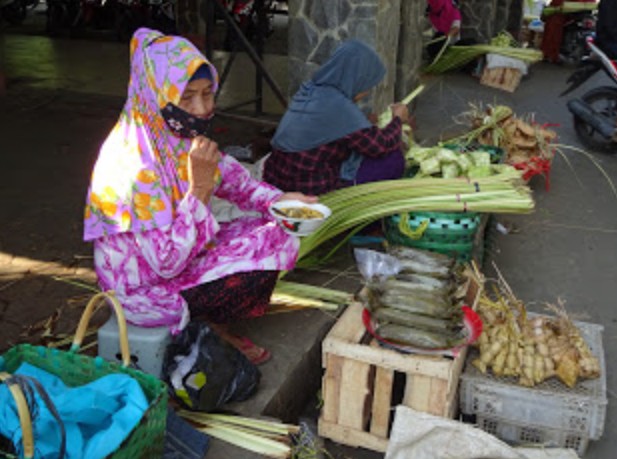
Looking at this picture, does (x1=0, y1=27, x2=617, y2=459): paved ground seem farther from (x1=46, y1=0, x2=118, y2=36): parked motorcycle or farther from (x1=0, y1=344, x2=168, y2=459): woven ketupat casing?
(x1=46, y1=0, x2=118, y2=36): parked motorcycle

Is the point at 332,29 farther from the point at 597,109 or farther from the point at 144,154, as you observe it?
the point at 144,154

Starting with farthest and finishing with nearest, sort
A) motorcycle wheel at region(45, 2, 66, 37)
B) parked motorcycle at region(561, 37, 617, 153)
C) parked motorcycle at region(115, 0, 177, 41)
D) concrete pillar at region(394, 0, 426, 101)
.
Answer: motorcycle wheel at region(45, 2, 66, 37) → parked motorcycle at region(115, 0, 177, 41) → concrete pillar at region(394, 0, 426, 101) → parked motorcycle at region(561, 37, 617, 153)

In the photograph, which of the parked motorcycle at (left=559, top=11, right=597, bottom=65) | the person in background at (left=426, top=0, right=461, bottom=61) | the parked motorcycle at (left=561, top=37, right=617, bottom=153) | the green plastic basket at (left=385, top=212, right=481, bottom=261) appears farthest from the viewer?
the parked motorcycle at (left=559, top=11, right=597, bottom=65)

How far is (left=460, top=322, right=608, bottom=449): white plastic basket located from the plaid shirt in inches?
59.0

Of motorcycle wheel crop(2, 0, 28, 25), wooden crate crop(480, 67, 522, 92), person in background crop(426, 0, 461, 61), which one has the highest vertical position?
person in background crop(426, 0, 461, 61)

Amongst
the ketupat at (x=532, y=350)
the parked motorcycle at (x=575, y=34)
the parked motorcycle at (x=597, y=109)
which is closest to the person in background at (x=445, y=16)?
the parked motorcycle at (x=597, y=109)

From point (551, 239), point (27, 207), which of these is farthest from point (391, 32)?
point (27, 207)

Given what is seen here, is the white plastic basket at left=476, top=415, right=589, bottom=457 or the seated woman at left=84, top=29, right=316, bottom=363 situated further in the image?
the white plastic basket at left=476, top=415, right=589, bottom=457

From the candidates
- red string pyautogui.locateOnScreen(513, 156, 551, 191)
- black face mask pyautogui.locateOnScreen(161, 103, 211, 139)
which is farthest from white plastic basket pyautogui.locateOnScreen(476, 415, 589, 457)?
red string pyautogui.locateOnScreen(513, 156, 551, 191)

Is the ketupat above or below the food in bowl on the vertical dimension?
below

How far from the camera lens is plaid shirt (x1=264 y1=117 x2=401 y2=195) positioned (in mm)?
4152

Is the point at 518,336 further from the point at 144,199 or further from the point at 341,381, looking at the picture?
the point at 144,199

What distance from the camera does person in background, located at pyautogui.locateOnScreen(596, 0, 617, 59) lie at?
6750 mm

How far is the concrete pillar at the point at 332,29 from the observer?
19.4 ft
